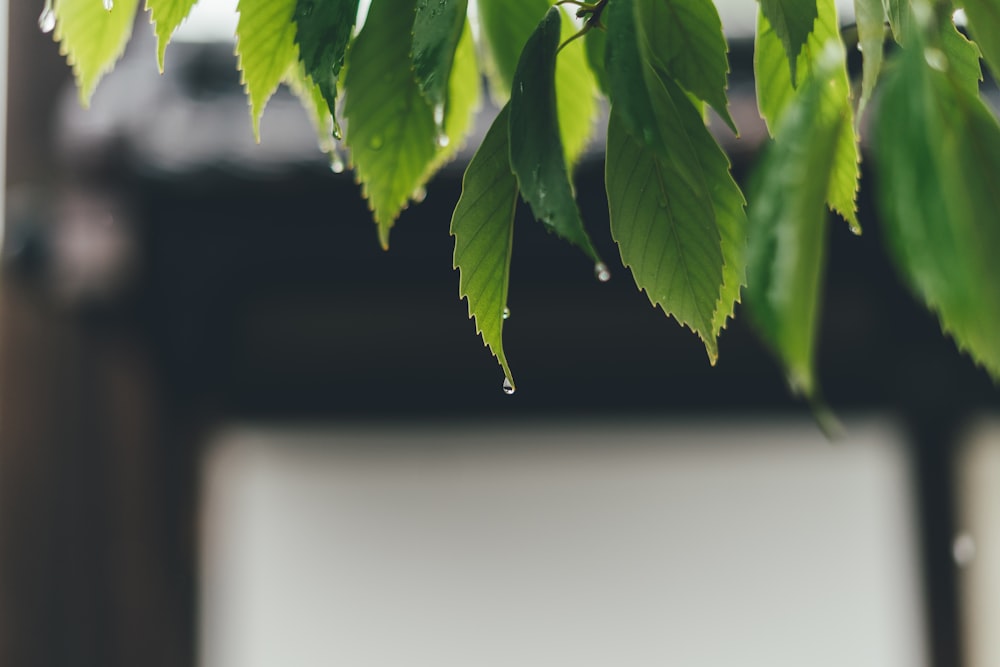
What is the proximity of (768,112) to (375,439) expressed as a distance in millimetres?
2240

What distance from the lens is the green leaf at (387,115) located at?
1.78 ft

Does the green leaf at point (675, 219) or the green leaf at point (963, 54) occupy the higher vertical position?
the green leaf at point (963, 54)

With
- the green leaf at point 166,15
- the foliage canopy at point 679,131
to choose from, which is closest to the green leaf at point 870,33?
the foliage canopy at point 679,131

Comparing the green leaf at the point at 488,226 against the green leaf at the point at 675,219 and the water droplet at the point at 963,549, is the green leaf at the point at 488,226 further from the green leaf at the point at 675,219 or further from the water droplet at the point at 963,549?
the water droplet at the point at 963,549

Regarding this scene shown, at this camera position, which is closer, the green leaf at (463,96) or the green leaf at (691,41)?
the green leaf at (691,41)

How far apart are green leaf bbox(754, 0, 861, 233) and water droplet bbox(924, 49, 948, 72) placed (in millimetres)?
55

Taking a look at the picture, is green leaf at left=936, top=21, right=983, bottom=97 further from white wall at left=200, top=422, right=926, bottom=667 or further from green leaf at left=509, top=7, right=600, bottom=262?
white wall at left=200, top=422, right=926, bottom=667

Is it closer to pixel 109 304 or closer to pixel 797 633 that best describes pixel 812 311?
pixel 109 304

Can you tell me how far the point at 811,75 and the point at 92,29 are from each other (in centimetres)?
42

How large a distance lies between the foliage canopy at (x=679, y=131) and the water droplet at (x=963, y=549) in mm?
2154

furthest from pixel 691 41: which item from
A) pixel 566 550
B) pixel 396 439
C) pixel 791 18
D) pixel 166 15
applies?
pixel 566 550

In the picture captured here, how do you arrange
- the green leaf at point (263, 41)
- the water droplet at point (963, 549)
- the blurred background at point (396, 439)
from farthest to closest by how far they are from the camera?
1. the water droplet at point (963, 549)
2. the blurred background at point (396, 439)
3. the green leaf at point (263, 41)

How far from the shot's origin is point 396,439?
2691 mm

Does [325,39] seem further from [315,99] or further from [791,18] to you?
[791,18]
